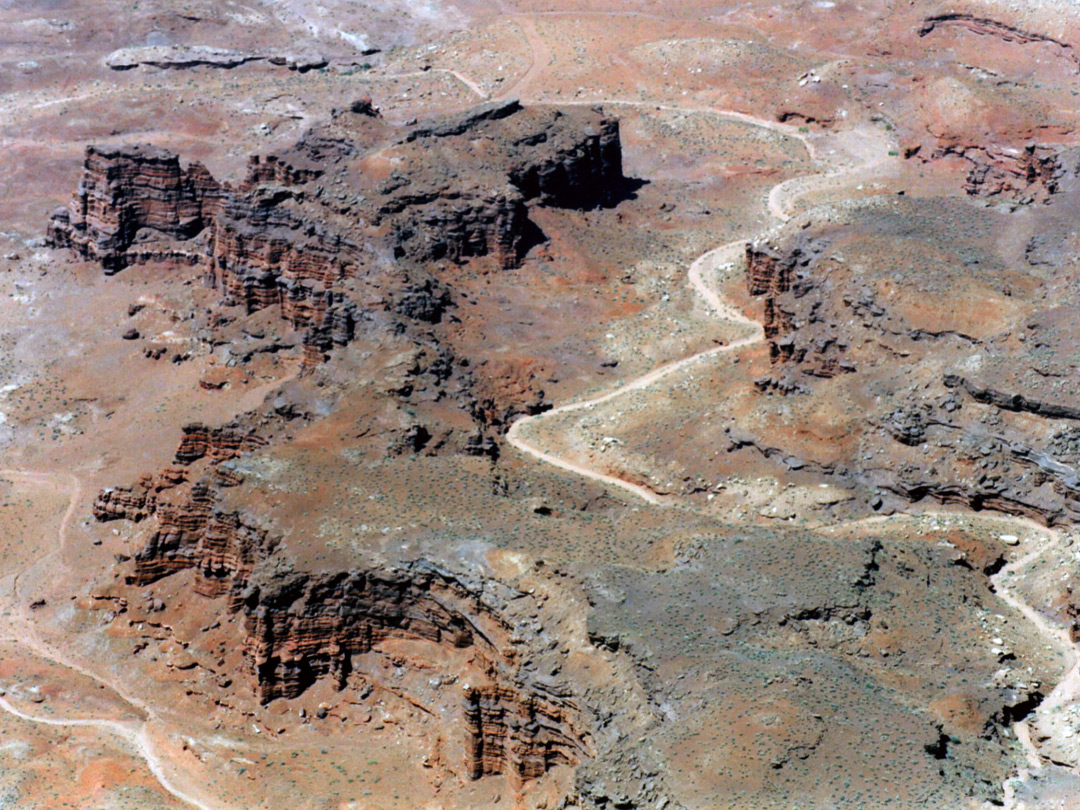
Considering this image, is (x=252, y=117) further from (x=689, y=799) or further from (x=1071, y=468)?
(x=689, y=799)

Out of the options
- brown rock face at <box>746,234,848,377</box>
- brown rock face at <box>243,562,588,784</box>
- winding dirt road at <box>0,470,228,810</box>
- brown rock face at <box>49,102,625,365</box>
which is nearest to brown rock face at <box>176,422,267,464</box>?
winding dirt road at <box>0,470,228,810</box>

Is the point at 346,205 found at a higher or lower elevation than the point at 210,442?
higher

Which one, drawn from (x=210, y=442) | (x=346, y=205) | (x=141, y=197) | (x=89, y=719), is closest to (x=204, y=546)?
(x=89, y=719)

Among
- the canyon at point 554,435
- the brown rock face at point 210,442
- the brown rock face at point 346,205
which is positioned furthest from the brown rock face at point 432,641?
the brown rock face at point 346,205

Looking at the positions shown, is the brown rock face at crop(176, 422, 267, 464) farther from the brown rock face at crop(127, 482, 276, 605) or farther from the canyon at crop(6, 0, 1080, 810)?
the brown rock face at crop(127, 482, 276, 605)

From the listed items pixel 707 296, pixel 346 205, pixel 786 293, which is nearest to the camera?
pixel 786 293

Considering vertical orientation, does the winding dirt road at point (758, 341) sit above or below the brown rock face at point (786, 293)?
below

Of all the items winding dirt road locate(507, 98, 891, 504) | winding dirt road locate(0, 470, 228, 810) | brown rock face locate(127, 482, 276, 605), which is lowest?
winding dirt road locate(0, 470, 228, 810)

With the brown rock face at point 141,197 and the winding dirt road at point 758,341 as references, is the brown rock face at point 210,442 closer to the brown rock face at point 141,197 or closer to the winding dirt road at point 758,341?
the winding dirt road at point 758,341

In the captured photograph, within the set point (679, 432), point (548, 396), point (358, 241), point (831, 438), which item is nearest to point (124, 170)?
point (358, 241)

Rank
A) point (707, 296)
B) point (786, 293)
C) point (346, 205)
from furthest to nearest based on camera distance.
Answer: point (707, 296)
point (346, 205)
point (786, 293)

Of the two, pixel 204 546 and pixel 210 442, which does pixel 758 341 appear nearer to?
pixel 210 442
